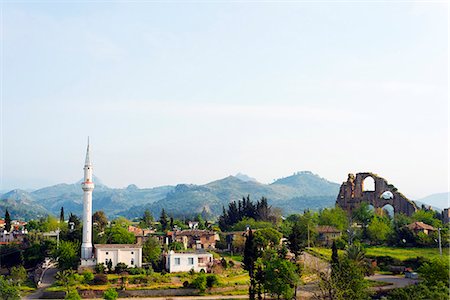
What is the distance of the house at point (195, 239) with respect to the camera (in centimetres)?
5866

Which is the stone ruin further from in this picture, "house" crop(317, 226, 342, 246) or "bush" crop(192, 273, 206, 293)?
"bush" crop(192, 273, 206, 293)

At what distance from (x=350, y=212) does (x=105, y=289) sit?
4274 cm

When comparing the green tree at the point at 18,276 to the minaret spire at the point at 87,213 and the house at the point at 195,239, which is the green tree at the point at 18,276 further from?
the house at the point at 195,239

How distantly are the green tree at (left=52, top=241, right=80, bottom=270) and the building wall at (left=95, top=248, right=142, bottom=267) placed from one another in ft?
6.70

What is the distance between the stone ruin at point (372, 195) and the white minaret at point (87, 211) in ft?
125

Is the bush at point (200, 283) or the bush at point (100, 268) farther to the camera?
the bush at point (100, 268)

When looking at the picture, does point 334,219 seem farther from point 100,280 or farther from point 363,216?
point 100,280

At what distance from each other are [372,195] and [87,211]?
41558mm

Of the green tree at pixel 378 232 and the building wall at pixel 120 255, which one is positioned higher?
the green tree at pixel 378 232

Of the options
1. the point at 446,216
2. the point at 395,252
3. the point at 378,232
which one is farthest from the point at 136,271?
the point at 446,216

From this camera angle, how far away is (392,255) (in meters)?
48.8

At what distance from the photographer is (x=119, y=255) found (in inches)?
1791

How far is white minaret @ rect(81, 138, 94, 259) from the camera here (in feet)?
157

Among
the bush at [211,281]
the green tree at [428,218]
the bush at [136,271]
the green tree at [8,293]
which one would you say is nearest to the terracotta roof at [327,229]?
the green tree at [428,218]
